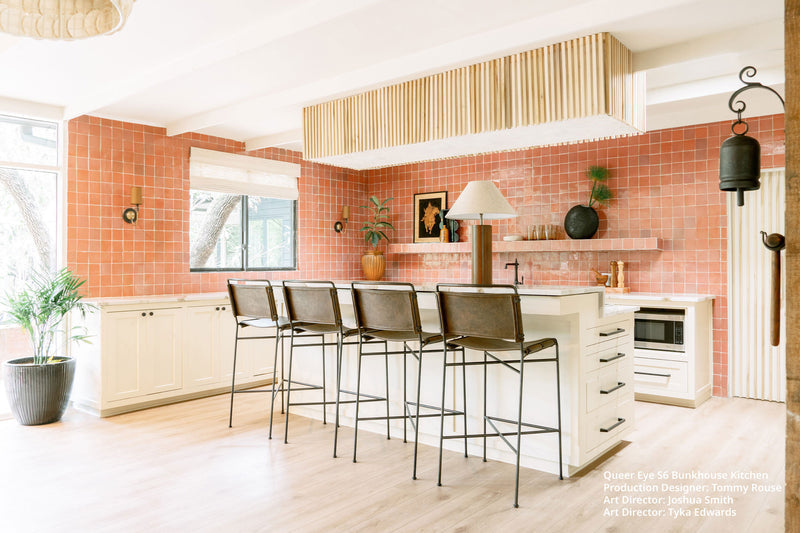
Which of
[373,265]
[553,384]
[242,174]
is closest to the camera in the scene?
[553,384]

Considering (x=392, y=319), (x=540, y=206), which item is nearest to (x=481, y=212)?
(x=392, y=319)

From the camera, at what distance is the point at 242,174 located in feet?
20.3

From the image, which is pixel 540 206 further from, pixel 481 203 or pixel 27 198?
pixel 27 198

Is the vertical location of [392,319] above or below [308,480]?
above

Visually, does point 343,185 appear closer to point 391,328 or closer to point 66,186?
point 66,186

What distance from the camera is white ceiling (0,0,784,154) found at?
3029 millimetres

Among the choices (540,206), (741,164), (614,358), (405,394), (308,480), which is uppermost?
(540,206)

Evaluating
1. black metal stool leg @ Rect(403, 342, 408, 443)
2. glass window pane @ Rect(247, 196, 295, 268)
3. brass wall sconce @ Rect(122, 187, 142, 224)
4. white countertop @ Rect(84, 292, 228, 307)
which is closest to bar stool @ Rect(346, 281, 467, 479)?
black metal stool leg @ Rect(403, 342, 408, 443)

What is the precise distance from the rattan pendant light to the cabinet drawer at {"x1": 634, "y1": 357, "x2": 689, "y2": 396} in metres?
4.82

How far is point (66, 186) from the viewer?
4.86m

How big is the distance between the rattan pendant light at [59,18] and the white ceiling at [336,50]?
1.31 metres

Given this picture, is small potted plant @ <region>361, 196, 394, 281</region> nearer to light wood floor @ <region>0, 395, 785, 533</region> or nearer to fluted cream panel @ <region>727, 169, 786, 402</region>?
light wood floor @ <region>0, 395, 785, 533</region>

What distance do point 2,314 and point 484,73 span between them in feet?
14.3

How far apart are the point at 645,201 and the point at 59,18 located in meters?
5.21
